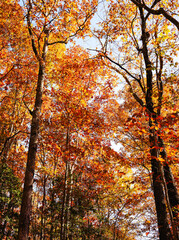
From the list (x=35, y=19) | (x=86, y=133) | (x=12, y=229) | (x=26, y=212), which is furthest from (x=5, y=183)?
(x=35, y=19)

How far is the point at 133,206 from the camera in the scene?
14023mm

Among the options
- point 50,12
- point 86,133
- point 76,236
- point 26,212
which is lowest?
point 76,236

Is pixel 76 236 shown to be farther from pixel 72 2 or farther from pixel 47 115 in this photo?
pixel 72 2

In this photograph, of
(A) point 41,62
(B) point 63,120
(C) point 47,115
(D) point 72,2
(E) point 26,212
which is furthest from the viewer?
(C) point 47,115

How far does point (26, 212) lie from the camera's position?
15.0 ft

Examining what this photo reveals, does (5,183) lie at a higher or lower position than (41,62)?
lower

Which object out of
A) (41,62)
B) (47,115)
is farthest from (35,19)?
(47,115)

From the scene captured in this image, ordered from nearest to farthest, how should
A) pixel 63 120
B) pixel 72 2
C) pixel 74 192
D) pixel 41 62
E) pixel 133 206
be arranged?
pixel 41 62
pixel 72 2
pixel 63 120
pixel 74 192
pixel 133 206

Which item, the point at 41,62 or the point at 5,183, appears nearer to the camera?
the point at 41,62

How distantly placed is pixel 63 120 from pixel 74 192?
4.72m

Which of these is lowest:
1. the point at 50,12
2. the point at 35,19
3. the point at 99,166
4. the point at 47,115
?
the point at 99,166

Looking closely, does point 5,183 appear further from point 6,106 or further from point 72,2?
point 72,2

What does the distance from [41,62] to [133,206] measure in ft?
44.4

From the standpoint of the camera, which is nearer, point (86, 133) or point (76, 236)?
point (76, 236)
